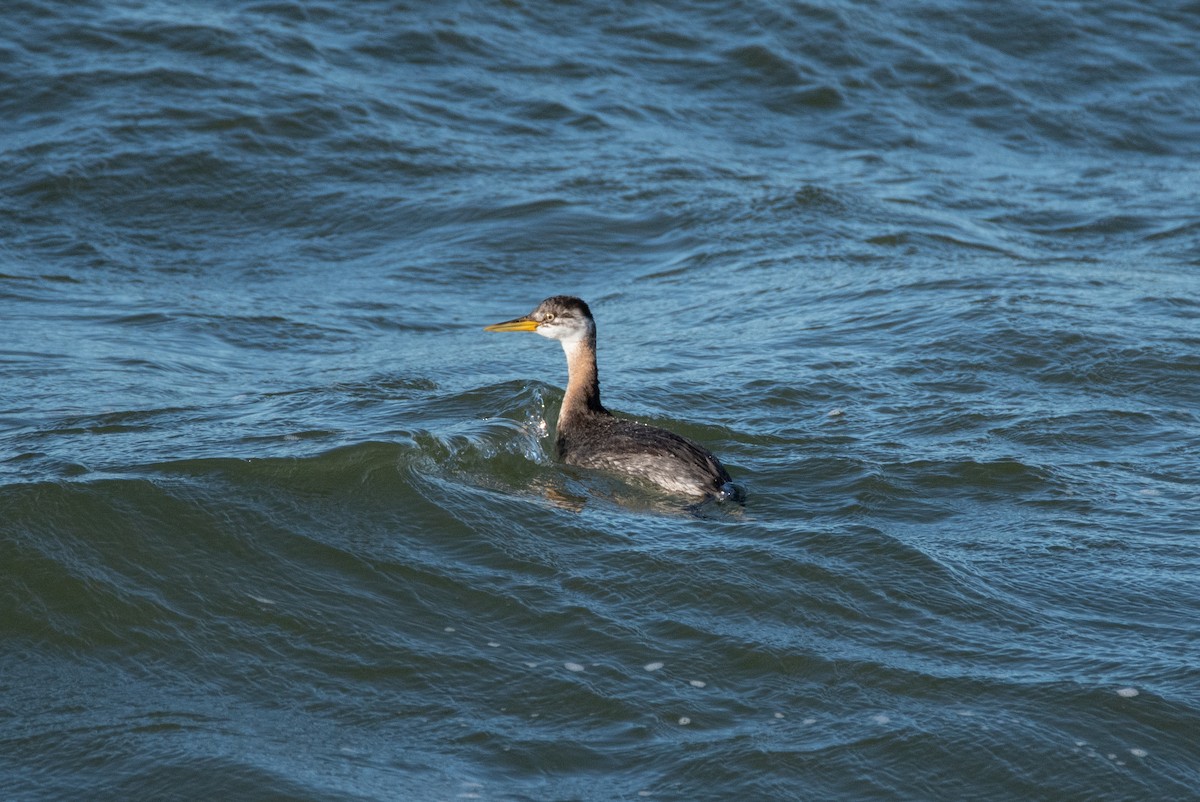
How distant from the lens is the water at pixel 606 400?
613 centimetres

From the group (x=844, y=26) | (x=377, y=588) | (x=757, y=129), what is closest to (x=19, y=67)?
(x=757, y=129)

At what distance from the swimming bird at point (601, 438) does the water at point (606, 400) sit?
8.1 inches

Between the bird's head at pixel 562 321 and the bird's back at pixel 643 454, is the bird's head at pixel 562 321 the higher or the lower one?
the higher one

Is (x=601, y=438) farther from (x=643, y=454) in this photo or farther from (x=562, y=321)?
(x=562, y=321)

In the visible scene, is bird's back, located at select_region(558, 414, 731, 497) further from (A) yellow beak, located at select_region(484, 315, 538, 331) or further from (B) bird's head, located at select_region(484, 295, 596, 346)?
(A) yellow beak, located at select_region(484, 315, 538, 331)

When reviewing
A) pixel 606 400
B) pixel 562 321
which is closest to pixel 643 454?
pixel 562 321

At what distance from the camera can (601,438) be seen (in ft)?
29.8

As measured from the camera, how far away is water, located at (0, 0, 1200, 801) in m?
6.13

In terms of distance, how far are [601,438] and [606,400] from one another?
141 centimetres

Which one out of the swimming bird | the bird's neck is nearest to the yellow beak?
the swimming bird

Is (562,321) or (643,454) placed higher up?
(562,321)

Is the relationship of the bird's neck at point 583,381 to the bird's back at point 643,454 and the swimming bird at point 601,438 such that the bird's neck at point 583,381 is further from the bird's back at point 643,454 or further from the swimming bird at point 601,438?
the bird's back at point 643,454

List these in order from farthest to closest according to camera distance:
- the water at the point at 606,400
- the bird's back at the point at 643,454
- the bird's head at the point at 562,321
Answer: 1. the bird's head at the point at 562,321
2. the bird's back at the point at 643,454
3. the water at the point at 606,400

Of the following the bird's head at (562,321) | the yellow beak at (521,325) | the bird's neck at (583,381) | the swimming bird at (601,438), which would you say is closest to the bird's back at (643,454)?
the swimming bird at (601,438)
